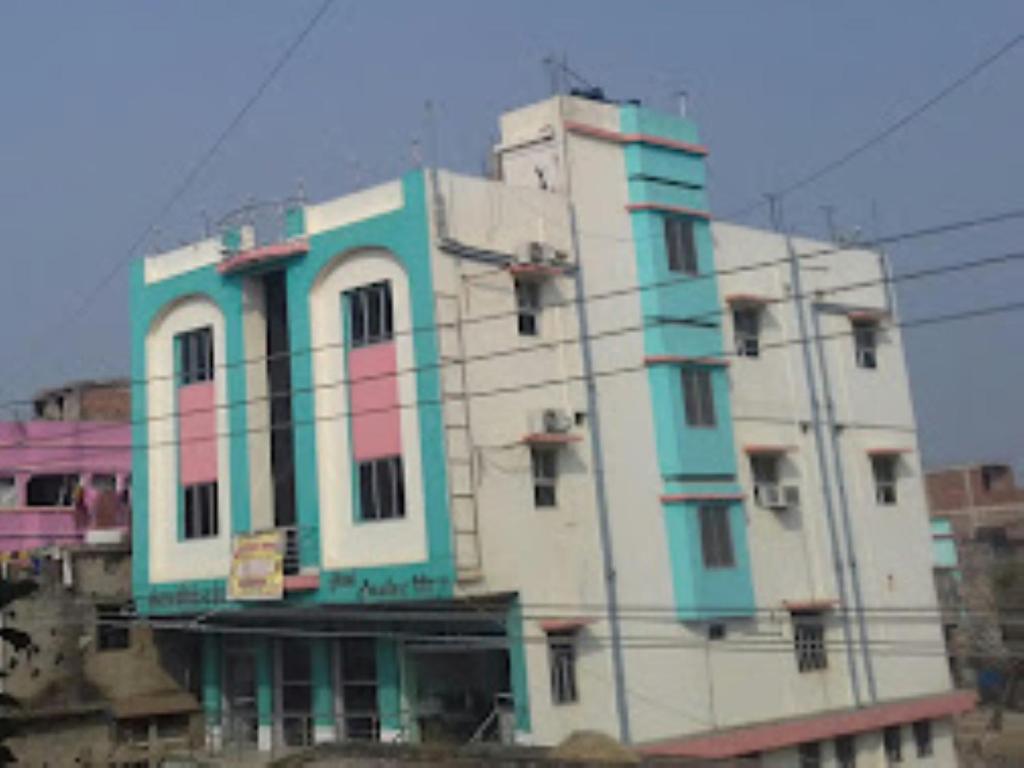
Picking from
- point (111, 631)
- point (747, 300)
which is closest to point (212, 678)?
point (111, 631)

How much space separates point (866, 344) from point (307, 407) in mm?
15573

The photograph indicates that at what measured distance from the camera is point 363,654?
75.0ft

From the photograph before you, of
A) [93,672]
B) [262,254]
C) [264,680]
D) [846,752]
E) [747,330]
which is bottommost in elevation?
[846,752]

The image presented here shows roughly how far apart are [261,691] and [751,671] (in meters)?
10.7

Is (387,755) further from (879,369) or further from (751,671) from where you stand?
(879,369)

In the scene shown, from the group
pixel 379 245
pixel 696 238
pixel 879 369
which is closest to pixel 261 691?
pixel 379 245

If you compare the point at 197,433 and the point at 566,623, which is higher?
the point at 197,433

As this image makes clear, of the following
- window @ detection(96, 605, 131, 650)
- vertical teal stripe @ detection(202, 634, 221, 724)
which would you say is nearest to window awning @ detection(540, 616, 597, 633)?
vertical teal stripe @ detection(202, 634, 221, 724)

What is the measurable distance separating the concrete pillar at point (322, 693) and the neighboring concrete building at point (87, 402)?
58.0ft

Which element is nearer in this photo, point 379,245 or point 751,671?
point 379,245

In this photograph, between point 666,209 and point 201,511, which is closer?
point 666,209

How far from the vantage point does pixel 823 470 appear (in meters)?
27.2

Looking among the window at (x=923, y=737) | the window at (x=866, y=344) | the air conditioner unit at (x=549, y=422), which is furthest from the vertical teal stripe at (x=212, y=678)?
the window at (x=866, y=344)

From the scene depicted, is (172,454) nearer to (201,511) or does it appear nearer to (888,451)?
(201,511)
